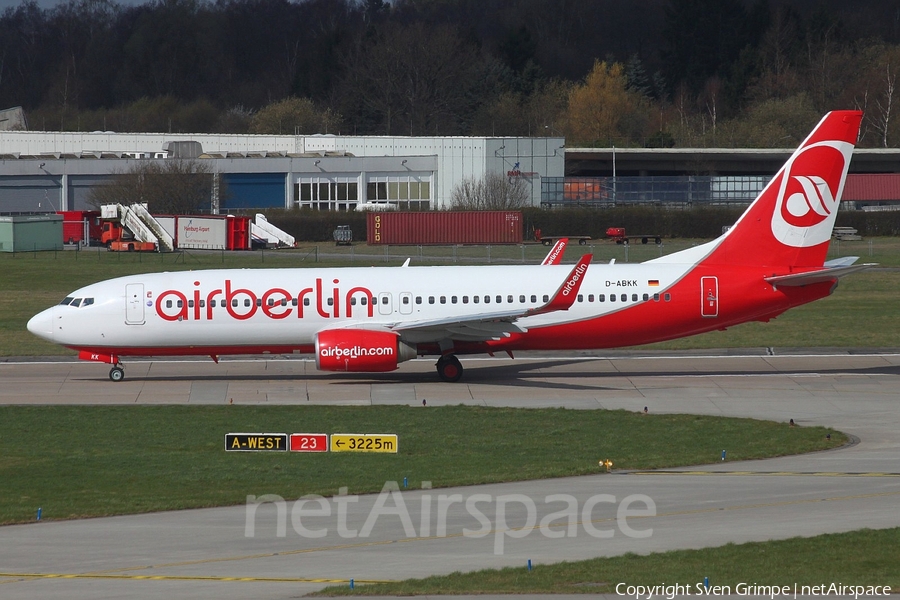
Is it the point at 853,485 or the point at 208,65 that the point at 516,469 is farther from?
the point at 208,65

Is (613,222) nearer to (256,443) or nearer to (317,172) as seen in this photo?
(317,172)

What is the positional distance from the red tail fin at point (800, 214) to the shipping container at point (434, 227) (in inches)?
2446

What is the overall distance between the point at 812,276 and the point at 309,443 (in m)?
16.1

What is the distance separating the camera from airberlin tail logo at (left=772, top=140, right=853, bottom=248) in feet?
109

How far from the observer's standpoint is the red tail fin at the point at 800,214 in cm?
3338

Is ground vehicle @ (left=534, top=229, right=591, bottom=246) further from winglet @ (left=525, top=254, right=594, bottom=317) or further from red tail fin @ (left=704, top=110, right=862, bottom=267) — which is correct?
winglet @ (left=525, top=254, right=594, bottom=317)

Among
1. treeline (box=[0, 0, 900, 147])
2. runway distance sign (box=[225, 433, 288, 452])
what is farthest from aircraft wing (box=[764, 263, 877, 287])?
treeline (box=[0, 0, 900, 147])

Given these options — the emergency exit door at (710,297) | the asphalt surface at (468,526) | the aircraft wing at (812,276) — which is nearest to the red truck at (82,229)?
the emergency exit door at (710,297)

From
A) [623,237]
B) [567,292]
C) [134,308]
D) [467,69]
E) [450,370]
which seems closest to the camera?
[567,292]

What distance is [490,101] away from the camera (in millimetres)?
154875

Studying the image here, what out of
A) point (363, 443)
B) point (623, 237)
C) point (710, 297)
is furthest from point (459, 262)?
point (363, 443)

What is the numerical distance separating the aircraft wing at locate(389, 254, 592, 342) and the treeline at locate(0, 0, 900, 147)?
10893 centimetres

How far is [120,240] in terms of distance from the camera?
92812 millimetres

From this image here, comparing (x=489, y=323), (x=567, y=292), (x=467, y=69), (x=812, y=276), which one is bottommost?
(x=489, y=323)
